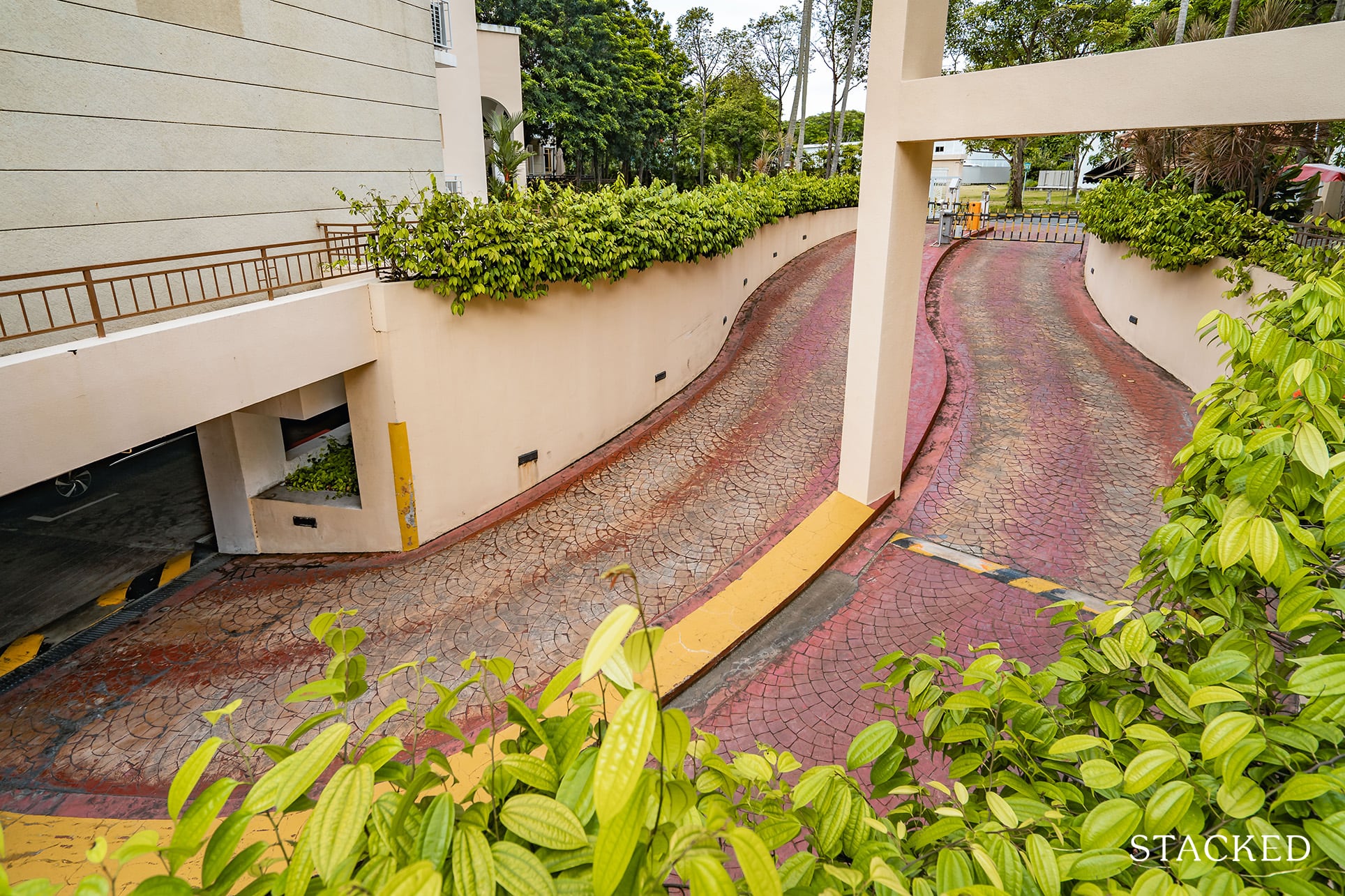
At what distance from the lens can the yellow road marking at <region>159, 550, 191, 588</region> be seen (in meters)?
9.16

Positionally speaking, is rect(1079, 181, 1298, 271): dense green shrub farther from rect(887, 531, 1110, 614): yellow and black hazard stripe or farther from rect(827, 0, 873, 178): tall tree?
rect(827, 0, 873, 178): tall tree

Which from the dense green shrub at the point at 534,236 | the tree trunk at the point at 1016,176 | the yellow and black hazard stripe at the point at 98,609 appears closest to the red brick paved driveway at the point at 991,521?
the dense green shrub at the point at 534,236

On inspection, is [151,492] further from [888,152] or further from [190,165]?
[888,152]

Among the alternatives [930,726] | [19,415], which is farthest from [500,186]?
[930,726]

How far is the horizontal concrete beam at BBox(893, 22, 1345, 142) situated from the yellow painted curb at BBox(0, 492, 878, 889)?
4.20 meters

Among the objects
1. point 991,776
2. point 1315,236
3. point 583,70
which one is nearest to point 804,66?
point 583,70

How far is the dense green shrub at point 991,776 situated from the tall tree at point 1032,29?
31.2 meters

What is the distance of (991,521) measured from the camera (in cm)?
849

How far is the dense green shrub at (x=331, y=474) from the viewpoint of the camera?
9.40 metres

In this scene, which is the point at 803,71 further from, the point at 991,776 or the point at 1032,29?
the point at 991,776

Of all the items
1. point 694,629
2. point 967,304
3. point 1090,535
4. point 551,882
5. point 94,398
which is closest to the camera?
point 551,882

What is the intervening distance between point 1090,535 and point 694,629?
4589 millimetres

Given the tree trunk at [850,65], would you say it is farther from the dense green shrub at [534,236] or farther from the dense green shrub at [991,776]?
the dense green shrub at [991,776]

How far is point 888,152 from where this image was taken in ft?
24.1
